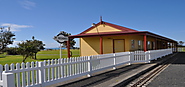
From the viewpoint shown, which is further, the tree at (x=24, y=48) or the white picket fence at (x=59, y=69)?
the tree at (x=24, y=48)

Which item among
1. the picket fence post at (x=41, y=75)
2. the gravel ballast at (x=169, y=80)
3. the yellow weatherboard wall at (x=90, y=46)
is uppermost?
the yellow weatherboard wall at (x=90, y=46)

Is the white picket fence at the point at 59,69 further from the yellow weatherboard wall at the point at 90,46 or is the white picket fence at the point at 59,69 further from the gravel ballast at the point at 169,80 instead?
the yellow weatherboard wall at the point at 90,46

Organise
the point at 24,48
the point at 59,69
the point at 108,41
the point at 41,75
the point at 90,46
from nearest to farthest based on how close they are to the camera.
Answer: the point at 41,75
the point at 59,69
the point at 24,48
the point at 108,41
the point at 90,46

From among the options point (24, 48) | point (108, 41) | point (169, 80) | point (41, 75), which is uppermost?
point (108, 41)

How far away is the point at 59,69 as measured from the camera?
5.40 metres

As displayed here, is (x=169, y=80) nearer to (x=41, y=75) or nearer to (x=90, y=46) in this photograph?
(x=41, y=75)

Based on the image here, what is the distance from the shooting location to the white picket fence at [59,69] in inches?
155

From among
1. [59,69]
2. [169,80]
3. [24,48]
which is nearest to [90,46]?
[24,48]

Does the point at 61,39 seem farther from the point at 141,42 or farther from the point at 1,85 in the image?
the point at 141,42

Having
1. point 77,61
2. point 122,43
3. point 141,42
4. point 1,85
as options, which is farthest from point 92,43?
point 1,85

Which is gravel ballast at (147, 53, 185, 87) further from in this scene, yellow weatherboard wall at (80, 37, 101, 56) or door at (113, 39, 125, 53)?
yellow weatherboard wall at (80, 37, 101, 56)

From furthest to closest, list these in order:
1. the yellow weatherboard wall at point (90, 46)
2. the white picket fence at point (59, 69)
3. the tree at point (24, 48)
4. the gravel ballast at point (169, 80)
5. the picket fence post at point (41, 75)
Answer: the yellow weatherboard wall at point (90, 46) < the tree at point (24, 48) < the gravel ballast at point (169, 80) < the picket fence post at point (41, 75) < the white picket fence at point (59, 69)

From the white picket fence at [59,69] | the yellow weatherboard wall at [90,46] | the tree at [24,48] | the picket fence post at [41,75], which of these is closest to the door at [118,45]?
the yellow weatherboard wall at [90,46]

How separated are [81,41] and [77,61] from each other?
42.9 feet
